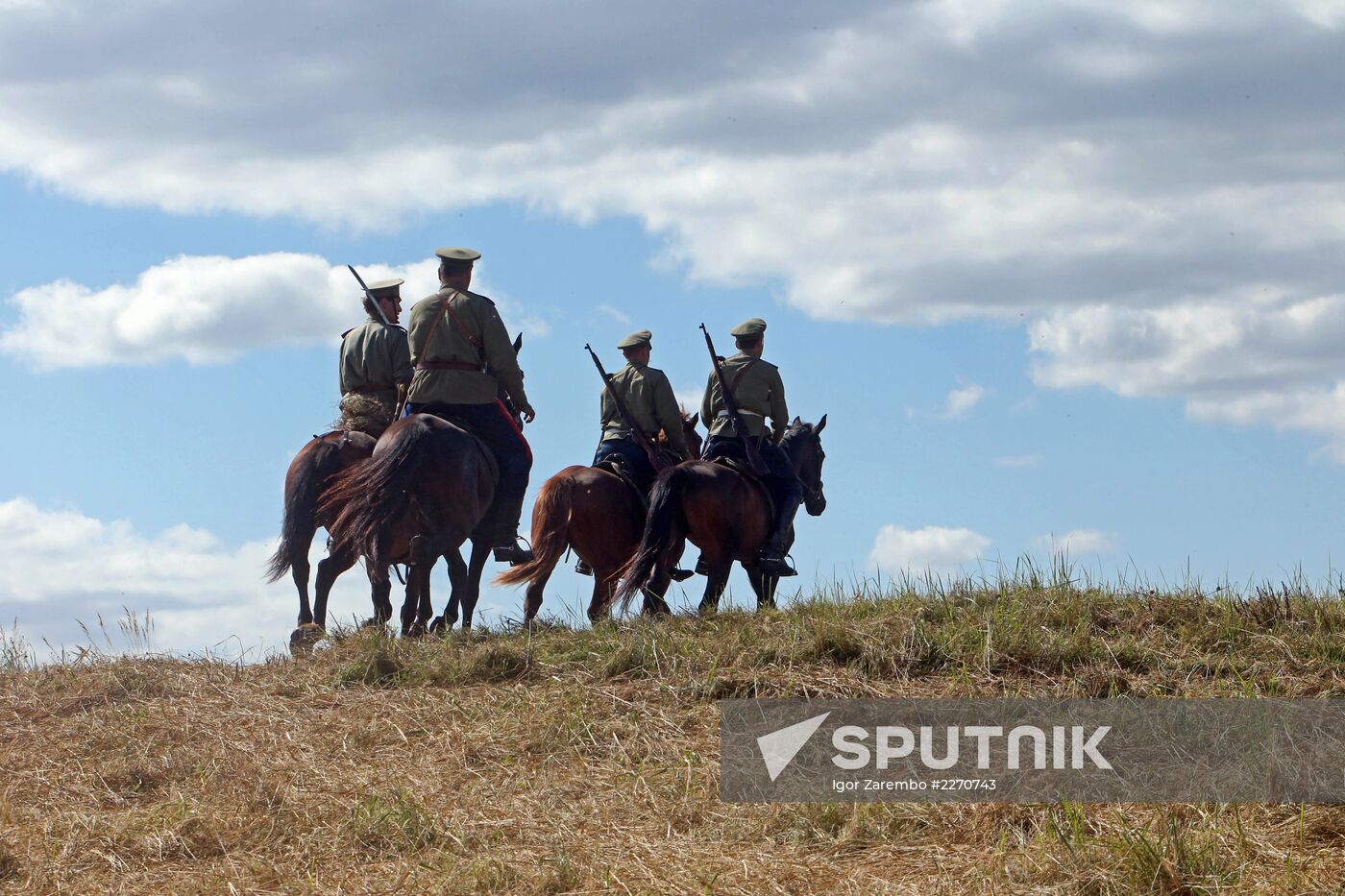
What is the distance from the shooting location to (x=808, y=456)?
573 inches

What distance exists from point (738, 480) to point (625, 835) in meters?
6.73

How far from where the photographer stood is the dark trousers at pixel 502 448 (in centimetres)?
1171

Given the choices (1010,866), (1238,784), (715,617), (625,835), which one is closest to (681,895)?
(625,835)

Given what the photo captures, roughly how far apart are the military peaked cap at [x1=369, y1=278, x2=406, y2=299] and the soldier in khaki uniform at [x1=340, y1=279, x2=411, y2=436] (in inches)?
0.7

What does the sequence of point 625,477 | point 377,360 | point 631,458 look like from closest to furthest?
point 377,360, point 625,477, point 631,458

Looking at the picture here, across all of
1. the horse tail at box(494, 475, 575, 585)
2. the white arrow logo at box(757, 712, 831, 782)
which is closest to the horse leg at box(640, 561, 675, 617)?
the horse tail at box(494, 475, 575, 585)

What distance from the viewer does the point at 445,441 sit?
36.2 ft

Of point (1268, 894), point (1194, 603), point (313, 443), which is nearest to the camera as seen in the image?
point (1268, 894)

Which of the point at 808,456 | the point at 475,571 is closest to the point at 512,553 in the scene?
the point at 475,571

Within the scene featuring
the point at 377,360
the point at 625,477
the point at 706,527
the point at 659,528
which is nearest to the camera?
the point at 659,528

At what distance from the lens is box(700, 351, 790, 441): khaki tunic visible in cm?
1320

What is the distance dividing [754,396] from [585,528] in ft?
6.32

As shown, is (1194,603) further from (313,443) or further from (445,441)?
(313,443)

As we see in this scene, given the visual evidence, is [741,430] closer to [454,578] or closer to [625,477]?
[625,477]
